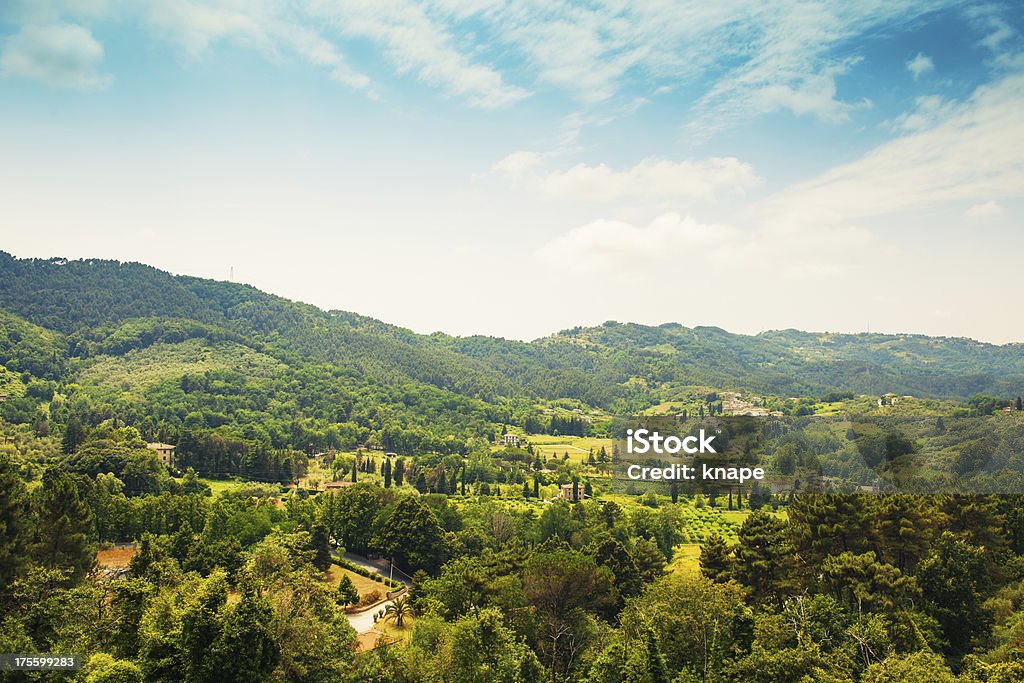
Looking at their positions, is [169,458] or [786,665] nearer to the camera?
[786,665]

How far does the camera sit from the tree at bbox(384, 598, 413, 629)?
35594 millimetres

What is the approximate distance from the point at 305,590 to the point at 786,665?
21.2 meters

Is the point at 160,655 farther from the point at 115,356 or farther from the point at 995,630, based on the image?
the point at 115,356

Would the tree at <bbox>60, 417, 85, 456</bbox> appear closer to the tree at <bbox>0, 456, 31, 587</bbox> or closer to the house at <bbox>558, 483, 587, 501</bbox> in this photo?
the tree at <bbox>0, 456, 31, 587</bbox>

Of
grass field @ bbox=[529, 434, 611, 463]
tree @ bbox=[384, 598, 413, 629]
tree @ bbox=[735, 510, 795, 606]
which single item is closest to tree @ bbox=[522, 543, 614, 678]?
tree @ bbox=[735, 510, 795, 606]

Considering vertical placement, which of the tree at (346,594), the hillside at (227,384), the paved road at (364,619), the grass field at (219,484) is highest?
the hillside at (227,384)

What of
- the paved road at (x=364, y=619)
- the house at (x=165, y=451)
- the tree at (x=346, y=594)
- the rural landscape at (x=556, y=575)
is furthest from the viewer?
the house at (x=165, y=451)

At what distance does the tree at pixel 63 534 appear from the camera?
30641 mm

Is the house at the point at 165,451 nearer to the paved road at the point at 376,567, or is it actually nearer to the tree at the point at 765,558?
the paved road at the point at 376,567

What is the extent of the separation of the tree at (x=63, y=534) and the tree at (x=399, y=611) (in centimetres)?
1574

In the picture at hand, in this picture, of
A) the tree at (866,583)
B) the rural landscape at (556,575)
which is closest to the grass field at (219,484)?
the rural landscape at (556,575)

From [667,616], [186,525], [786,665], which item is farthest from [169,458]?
[786,665]

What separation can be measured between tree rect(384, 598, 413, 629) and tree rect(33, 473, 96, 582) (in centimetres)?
1574

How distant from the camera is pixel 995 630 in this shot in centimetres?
2425
